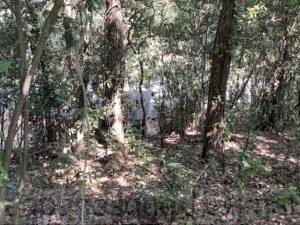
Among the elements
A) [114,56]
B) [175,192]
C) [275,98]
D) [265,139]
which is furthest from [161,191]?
[275,98]

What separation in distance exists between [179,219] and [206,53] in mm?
7456

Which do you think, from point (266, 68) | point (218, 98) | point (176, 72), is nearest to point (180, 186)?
point (218, 98)

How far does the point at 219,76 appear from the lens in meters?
8.23

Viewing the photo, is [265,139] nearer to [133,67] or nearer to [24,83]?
[133,67]

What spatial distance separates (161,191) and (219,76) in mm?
3320

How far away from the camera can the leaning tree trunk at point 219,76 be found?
8.03 metres

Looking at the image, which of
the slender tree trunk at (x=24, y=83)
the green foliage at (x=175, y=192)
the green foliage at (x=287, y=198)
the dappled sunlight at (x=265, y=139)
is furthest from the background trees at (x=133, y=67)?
the green foliage at (x=287, y=198)

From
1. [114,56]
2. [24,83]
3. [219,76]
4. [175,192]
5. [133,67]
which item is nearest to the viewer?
[24,83]

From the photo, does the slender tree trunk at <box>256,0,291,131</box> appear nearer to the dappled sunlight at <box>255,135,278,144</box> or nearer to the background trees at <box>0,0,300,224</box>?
the background trees at <box>0,0,300,224</box>

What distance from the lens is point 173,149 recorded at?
10.6 m

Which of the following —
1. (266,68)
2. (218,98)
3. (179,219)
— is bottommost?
(179,219)

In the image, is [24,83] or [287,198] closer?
[24,83]

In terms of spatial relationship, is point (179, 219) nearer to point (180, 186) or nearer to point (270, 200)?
point (180, 186)

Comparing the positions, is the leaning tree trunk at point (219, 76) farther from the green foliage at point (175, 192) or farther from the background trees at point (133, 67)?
the green foliage at point (175, 192)
